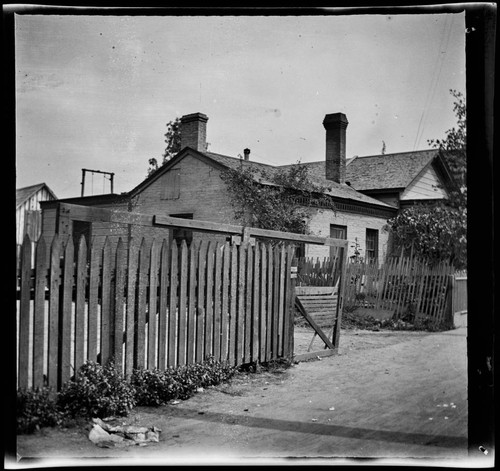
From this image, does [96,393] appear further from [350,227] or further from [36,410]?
[350,227]

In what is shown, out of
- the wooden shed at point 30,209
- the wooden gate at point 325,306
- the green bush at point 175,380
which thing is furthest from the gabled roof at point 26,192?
the wooden gate at point 325,306

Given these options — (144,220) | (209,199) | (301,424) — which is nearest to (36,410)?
(144,220)

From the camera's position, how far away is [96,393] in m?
4.42

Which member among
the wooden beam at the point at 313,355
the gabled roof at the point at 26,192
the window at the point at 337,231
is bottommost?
the wooden beam at the point at 313,355

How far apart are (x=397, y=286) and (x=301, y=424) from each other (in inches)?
359

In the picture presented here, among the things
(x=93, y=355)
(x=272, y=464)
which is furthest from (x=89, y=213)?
(x=272, y=464)

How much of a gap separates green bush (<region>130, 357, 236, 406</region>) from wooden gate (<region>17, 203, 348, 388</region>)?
10 centimetres

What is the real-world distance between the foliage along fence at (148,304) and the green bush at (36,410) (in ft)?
0.27

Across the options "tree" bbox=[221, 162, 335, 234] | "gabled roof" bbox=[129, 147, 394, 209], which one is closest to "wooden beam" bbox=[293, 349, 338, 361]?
"tree" bbox=[221, 162, 335, 234]

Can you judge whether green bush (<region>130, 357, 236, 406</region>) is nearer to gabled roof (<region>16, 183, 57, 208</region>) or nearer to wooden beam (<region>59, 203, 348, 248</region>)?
wooden beam (<region>59, 203, 348, 248</region>)

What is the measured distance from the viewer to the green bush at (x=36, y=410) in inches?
148

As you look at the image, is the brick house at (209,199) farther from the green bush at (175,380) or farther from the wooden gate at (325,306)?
the wooden gate at (325,306)

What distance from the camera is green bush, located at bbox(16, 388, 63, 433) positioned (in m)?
3.76

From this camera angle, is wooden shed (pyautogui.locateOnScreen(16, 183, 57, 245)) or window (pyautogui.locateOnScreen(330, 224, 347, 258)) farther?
window (pyautogui.locateOnScreen(330, 224, 347, 258))
